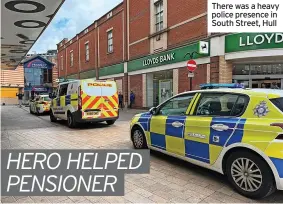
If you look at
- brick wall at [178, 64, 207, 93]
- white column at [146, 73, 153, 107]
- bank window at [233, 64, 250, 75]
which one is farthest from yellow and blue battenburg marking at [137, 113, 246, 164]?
white column at [146, 73, 153, 107]

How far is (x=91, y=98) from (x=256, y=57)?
771cm

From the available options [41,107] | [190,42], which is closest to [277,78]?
[190,42]

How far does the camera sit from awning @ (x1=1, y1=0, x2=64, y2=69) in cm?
705

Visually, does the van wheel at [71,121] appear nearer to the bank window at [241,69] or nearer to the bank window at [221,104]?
the bank window at [221,104]

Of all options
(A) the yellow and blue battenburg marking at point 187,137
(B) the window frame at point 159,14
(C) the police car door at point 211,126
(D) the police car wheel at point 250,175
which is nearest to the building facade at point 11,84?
(B) the window frame at point 159,14

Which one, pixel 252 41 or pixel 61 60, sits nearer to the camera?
pixel 252 41

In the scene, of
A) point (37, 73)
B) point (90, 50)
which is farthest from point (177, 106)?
point (37, 73)

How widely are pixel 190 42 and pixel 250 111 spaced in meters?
11.3

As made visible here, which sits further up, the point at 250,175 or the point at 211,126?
the point at 211,126

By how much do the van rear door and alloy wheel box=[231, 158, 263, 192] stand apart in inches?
265

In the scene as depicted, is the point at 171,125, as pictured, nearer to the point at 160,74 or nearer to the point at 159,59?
the point at 159,59

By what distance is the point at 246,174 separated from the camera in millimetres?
3420

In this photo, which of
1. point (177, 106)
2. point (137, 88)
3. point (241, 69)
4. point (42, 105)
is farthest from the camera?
point (137, 88)

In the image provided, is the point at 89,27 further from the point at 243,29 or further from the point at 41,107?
the point at 243,29
